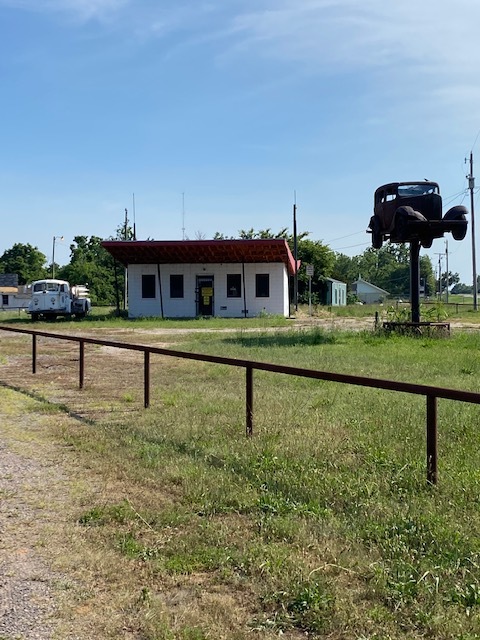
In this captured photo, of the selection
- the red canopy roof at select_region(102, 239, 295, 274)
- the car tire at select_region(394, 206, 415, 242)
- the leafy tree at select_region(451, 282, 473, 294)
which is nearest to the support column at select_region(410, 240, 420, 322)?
the car tire at select_region(394, 206, 415, 242)

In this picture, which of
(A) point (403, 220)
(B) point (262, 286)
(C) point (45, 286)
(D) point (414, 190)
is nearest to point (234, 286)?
(B) point (262, 286)

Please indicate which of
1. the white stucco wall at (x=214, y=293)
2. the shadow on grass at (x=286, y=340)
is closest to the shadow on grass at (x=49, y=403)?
the shadow on grass at (x=286, y=340)

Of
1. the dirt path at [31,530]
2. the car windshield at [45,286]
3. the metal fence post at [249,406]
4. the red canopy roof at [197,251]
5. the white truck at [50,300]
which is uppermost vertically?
the red canopy roof at [197,251]

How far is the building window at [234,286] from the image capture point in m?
36.5

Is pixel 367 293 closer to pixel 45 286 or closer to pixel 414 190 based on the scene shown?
pixel 45 286

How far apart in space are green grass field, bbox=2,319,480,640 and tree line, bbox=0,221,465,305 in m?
34.0

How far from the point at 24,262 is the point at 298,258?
2191 inches

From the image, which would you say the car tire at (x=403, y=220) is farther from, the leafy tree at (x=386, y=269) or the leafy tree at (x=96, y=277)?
the leafy tree at (x=386, y=269)

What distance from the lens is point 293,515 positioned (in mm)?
4219

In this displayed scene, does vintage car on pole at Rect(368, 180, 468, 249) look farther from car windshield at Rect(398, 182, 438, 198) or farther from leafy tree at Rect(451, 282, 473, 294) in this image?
leafy tree at Rect(451, 282, 473, 294)

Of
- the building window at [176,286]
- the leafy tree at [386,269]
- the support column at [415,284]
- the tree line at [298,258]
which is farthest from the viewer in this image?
the leafy tree at [386,269]

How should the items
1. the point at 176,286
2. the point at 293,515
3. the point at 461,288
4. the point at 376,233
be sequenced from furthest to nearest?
1. the point at 461,288
2. the point at 176,286
3. the point at 376,233
4. the point at 293,515

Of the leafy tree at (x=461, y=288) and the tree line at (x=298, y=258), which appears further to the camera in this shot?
the leafy tree at (x=461, y=288)

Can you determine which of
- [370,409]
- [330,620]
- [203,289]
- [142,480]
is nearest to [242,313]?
[203,289]
